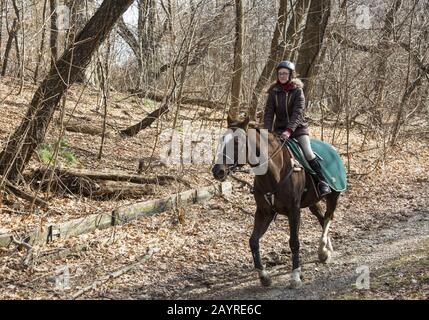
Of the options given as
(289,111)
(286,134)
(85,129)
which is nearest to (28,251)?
(286,134)

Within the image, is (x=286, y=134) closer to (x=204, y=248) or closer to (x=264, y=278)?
(x=264, y=278)

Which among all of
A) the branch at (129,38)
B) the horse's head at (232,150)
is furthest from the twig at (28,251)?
the branch at (129,38)

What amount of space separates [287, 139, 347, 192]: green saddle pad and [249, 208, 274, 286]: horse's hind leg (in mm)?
1057

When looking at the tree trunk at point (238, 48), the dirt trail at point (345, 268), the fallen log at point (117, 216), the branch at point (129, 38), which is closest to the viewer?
the dirt trail at point (345, 268)

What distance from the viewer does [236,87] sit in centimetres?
1480

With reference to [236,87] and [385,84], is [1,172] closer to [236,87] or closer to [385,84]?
[236,87]

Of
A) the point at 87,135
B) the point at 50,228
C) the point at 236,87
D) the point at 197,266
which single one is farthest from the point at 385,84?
the point at 50,228

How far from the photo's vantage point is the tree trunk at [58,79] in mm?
10039

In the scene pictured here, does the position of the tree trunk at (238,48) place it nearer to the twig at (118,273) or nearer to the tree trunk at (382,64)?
the tree trunk at (382,64)

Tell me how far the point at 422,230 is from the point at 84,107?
11878 millimetres

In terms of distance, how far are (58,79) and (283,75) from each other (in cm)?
465

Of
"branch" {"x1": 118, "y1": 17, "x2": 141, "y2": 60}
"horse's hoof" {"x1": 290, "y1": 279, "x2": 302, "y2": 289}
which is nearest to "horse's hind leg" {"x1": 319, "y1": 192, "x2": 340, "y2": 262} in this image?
"horse's hoof" {"x1": 290, "y1": 279, "x2": 302, "y2": 289}
